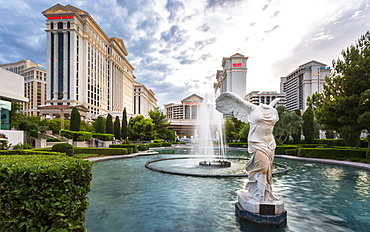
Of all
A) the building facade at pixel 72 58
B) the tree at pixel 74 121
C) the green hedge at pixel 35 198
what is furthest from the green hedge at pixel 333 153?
the building facade at pixel 72 58

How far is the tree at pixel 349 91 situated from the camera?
49.0 feet

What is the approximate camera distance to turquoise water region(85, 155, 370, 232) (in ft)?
14.4

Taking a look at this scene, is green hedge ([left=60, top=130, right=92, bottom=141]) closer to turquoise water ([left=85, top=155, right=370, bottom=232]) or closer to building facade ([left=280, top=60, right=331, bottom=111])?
turquoise water ([left=85, top=155, right=370, bottom=232])

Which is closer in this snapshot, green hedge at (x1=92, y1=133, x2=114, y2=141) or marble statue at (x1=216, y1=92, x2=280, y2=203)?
marble statue at (x1=216, y1=92, x2=280, y2=203)

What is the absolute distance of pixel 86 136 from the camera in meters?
28.1

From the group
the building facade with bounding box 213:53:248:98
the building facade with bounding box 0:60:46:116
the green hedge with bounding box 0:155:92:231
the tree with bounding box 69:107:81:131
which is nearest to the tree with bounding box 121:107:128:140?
the tree with bounding box 69:107:81:131

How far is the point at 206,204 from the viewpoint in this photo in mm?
5727

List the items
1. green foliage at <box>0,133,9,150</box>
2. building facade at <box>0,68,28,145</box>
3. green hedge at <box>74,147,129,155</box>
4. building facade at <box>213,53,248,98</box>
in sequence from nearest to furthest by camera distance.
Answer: green foliage at <box>0,133,9,150</box>
building facade at <box>0,68,28,145</box>
green hedge at <box>74,147,129,155</box>
building facade at <box>213,53,248,98</box>

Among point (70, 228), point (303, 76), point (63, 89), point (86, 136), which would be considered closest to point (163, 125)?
point (86, 136)

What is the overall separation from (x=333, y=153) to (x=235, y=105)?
50.7 ft

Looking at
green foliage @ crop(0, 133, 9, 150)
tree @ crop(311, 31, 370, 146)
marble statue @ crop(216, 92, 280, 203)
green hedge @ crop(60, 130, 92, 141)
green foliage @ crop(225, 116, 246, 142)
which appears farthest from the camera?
green foliage @ crop(225, 116, 246, 142)

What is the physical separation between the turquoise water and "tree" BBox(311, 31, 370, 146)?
8.51 m

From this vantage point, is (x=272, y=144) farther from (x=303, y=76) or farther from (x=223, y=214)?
(x=303, y=76)

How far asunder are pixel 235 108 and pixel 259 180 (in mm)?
1968
